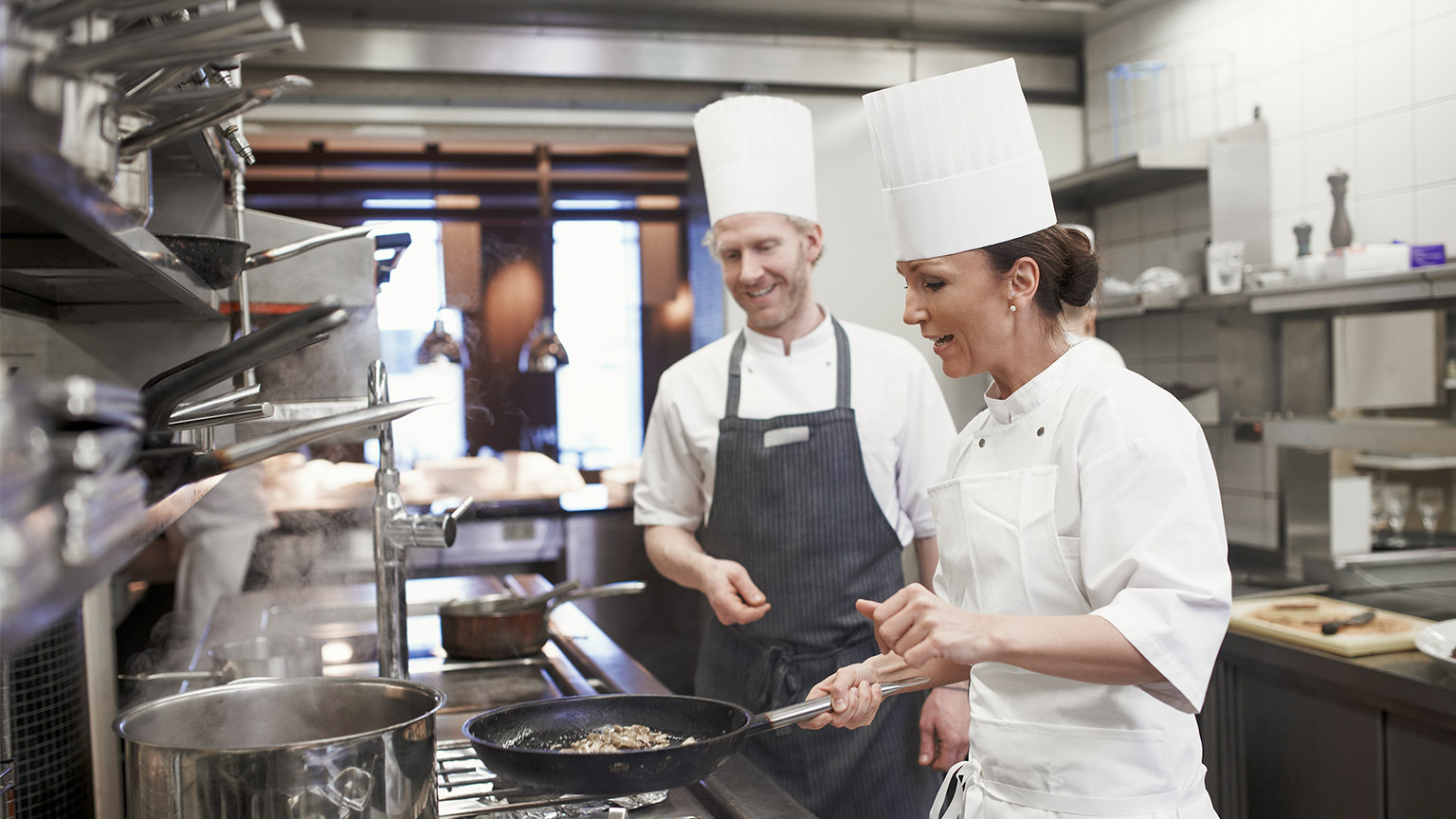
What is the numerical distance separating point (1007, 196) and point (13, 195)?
1.17 meters

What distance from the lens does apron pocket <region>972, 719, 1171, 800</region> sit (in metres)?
1.30

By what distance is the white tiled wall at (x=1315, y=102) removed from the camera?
Result: 3135 millimetres

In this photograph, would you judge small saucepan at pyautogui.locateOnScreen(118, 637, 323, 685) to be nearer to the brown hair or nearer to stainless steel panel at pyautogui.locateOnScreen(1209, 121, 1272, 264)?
the brown hair

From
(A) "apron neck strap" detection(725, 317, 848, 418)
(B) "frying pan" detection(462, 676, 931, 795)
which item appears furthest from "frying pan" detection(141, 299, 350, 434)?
(A) "apron neck strap" detection(725, 317, 848, 418)

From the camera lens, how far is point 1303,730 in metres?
2.66

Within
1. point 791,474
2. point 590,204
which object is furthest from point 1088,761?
point 590,204

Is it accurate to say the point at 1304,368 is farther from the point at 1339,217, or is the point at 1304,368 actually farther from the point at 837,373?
the point at 837,373

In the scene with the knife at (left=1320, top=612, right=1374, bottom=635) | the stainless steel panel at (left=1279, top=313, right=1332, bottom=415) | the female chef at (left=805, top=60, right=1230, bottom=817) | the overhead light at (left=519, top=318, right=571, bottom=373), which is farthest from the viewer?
the overhead light at (left=519, top=318, right=571, bottom=373)

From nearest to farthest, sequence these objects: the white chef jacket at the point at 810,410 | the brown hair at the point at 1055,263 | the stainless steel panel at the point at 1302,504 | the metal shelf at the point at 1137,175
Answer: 1. the brown hair at the point at 1055,263
2. the white chef jacket at the point at 810,410
3. the stainless steel panel at the point at 1302,504
4. the metal shelf at the point at 1137,175

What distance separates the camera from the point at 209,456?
0.78 meters

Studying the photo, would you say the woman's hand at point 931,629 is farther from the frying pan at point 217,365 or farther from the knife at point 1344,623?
the knife at point 1344,623

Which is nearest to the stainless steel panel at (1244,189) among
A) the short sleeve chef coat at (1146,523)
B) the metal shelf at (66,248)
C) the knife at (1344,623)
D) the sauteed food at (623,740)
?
the knife at (1344,623)

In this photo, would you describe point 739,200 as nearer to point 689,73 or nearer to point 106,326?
point 106,326

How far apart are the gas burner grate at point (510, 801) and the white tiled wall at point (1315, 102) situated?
2.98m
